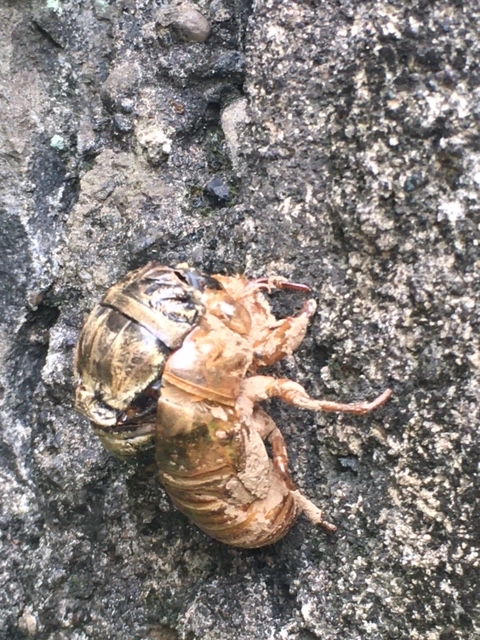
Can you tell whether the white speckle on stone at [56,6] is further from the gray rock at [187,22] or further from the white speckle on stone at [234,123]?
the white speckle on stone at [234,123]

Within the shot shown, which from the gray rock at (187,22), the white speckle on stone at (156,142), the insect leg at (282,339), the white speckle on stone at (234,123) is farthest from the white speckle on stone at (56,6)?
the insect leg at (282,339)

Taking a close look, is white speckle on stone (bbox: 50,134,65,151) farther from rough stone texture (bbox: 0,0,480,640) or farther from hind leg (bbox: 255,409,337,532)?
hind leg (bbox: 255,409,337,532)

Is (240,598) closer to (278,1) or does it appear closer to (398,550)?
(398,550)

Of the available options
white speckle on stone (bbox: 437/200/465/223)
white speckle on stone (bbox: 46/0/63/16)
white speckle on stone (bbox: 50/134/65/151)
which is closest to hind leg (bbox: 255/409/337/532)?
white speckle on stone (bbox: 437/200/465/223)

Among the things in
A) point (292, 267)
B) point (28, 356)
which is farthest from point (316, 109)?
point (28, 356)

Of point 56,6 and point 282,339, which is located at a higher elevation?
point 56,6

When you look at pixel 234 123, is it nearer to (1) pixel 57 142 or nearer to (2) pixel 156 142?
(2) pixel 156 142

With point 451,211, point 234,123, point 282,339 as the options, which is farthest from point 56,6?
point 451,211
